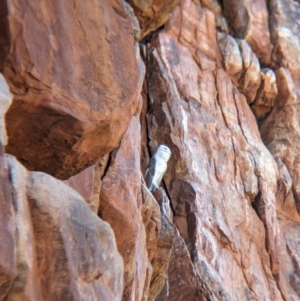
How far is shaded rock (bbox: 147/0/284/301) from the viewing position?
24.9 feet

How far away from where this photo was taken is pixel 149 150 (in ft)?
28.4

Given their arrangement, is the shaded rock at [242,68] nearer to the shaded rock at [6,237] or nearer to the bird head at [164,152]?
the bird head at [164,152]

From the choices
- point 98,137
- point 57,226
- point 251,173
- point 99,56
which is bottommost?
point 57,226

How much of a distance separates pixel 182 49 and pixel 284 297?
488cm

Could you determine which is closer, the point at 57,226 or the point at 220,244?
the point at 57,226

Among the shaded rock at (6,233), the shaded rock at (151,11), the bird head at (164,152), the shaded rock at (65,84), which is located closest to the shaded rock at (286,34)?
the bird head at (164,152)

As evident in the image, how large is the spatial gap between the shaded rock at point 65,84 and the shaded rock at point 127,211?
2.20 feet

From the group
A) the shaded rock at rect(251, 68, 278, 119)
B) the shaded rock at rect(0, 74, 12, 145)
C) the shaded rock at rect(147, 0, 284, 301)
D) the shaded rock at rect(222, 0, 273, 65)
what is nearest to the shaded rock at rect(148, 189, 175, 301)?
the shaded rock at rect(147, 0, 284, 301)

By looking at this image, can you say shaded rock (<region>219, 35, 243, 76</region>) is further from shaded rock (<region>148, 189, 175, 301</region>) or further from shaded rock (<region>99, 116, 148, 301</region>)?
shaded rock (<region>99, 116, 148, 301</region>)

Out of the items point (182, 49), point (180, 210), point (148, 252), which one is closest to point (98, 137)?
point (148, 252)

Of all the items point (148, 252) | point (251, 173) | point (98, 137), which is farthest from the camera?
point (251, 173)

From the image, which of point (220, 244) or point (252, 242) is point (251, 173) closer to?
point (252, 242)

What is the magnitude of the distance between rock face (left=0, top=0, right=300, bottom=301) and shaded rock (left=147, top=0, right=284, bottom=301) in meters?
0.03

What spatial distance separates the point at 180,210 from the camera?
7699 millimetres
